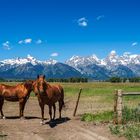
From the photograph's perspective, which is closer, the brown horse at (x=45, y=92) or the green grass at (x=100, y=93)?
the brown horse at (x=45, y=92)

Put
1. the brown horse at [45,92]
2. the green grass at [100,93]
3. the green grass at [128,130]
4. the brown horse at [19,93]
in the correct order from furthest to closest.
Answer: the green grass at [100,93] < the brown horse at [19,93] < the brown horse at [45,92] < the green grass at [128,130]

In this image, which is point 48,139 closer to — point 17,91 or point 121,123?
point 121,123

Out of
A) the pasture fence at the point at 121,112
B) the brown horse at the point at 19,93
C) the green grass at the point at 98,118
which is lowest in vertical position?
the green grass at the point at 98,118

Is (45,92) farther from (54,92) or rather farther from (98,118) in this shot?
(98,118)

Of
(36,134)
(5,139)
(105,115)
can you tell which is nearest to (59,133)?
(36,134)

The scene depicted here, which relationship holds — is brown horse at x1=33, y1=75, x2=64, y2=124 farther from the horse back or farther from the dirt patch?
the dirt patch

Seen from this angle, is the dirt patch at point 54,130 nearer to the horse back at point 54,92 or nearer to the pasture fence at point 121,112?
the pasture fence at point 121,112

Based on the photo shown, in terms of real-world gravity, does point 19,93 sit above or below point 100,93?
above

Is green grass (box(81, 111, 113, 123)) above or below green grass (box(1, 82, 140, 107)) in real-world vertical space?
below

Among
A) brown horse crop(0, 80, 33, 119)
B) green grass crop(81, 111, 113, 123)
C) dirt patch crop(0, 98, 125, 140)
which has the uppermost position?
brown horse crop(0, 80, 33, 119)

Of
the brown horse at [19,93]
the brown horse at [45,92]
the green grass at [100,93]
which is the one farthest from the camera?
the green grass at [100,93]

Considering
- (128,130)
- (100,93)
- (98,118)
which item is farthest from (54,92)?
(100,93)

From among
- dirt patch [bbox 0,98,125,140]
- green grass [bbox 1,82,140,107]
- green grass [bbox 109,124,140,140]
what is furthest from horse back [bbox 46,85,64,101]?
green grass [bbox 1,82,140,107]

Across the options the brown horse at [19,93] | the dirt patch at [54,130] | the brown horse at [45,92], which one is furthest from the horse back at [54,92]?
the brown horse at [19,93]
